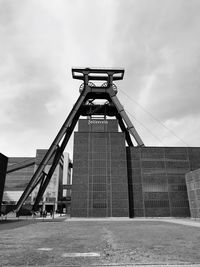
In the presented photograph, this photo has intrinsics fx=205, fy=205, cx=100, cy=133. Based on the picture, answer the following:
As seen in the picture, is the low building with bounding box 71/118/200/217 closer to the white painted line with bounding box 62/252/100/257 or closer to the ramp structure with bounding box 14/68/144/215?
the ramp structure with bounding box 14/68/144/215

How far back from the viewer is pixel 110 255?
759 centimetres

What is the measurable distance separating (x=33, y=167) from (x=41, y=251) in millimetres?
77728

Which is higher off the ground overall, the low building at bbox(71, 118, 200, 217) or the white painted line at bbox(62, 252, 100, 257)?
the low building at bbox(71, 118, 200, 217)

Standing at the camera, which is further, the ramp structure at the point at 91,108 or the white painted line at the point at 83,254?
the ramp structure at the point at 91,108

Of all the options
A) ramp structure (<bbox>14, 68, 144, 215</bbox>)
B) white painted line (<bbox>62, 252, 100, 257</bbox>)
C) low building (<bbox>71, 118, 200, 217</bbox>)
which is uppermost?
ramp structure (<bbox>14, 68, 144, 215</bbox>)

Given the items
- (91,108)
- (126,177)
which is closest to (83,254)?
(126,177)

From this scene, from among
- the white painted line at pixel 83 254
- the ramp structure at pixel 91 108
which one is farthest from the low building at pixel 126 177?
the white painted line at pixel 83 254

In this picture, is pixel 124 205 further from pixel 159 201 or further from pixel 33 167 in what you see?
pixel 33 167

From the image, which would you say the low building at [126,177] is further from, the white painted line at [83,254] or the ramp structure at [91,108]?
the white painted line at [83,254]

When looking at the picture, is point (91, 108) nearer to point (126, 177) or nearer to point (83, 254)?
point (126, 177)

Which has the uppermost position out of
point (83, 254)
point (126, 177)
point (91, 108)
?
point (91, 108)

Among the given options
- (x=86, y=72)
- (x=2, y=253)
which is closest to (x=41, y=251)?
(x=2, y=253)

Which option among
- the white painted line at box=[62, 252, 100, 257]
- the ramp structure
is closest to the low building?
the ramp structure

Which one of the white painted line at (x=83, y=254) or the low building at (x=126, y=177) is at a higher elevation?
the low building at (x=126, y=177)
